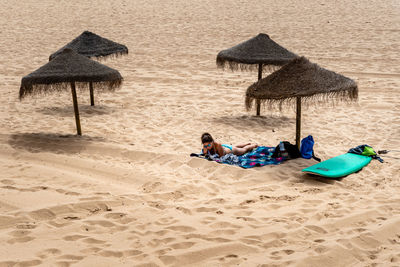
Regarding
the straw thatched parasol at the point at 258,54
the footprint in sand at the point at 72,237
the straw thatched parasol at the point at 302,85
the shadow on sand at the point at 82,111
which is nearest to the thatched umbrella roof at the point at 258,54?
the straw thatched parasol at the point at 258,54

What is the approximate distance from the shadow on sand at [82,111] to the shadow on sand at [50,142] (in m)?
1.60

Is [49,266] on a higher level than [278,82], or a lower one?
lower

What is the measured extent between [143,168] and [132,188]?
747 millimetres

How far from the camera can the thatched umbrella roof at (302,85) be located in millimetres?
6176

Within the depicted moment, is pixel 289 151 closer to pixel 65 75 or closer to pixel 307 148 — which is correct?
pixel 307 148

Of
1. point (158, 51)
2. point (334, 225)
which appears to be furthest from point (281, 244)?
point (158, 51)

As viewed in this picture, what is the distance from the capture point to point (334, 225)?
179 inches

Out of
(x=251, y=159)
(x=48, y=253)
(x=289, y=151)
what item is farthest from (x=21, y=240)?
(x=289, y=151)

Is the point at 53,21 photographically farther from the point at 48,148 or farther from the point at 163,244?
the point at 163,244

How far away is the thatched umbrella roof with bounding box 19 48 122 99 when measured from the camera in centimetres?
683

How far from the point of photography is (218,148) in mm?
6574

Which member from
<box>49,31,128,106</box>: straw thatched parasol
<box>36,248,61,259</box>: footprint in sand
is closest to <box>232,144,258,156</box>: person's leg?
<box>36,248,61,259</box>: footprint in sand

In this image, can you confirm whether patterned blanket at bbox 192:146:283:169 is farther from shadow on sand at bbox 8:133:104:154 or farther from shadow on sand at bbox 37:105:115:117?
shadow on sand at bbox 37:105:115:117

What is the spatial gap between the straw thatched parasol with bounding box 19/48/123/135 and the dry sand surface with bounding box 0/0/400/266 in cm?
94
